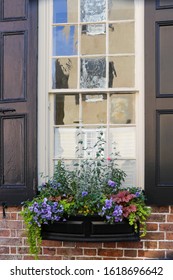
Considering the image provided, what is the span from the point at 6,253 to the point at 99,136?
139 centimetres

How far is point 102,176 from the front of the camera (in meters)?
3.43

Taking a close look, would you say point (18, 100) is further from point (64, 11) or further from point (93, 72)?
point (64, 11)

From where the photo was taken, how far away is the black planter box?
324 cm

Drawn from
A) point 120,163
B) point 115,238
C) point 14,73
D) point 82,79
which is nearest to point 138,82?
point 82,79

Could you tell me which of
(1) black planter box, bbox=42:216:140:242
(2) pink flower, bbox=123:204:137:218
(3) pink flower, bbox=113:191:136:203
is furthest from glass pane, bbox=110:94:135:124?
(1) black planter box, bbox=42:216:140:242

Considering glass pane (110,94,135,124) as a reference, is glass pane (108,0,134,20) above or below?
above

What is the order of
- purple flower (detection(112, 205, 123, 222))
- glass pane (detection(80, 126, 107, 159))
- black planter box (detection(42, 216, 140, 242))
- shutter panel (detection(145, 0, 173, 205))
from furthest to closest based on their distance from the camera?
glass pane (detection(80, 126, 107, 159))
shutter panel (detection(145, 0, 173, 205))
black planter box (detection(42, 216, 140, 242))
purple flower (detection(112, 205, 123, 222))

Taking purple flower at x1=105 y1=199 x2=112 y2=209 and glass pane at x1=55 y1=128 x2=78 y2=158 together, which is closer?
purple flower at x1=105 y1=199 x2=112 y2=209

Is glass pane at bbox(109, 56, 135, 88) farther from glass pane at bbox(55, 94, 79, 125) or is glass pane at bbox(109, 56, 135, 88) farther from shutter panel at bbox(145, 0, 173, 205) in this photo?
glass pane at bbox(55, 94, 79, 125)

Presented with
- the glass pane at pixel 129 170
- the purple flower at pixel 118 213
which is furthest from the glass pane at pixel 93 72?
the purple flower at pixel 118 213

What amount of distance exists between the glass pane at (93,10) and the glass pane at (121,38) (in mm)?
151

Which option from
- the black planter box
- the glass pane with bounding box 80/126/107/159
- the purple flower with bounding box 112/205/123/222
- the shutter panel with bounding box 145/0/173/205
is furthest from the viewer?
the glass pane with bounding box 80/126/107/159

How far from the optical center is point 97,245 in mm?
3459

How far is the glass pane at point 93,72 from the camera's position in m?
3.61
